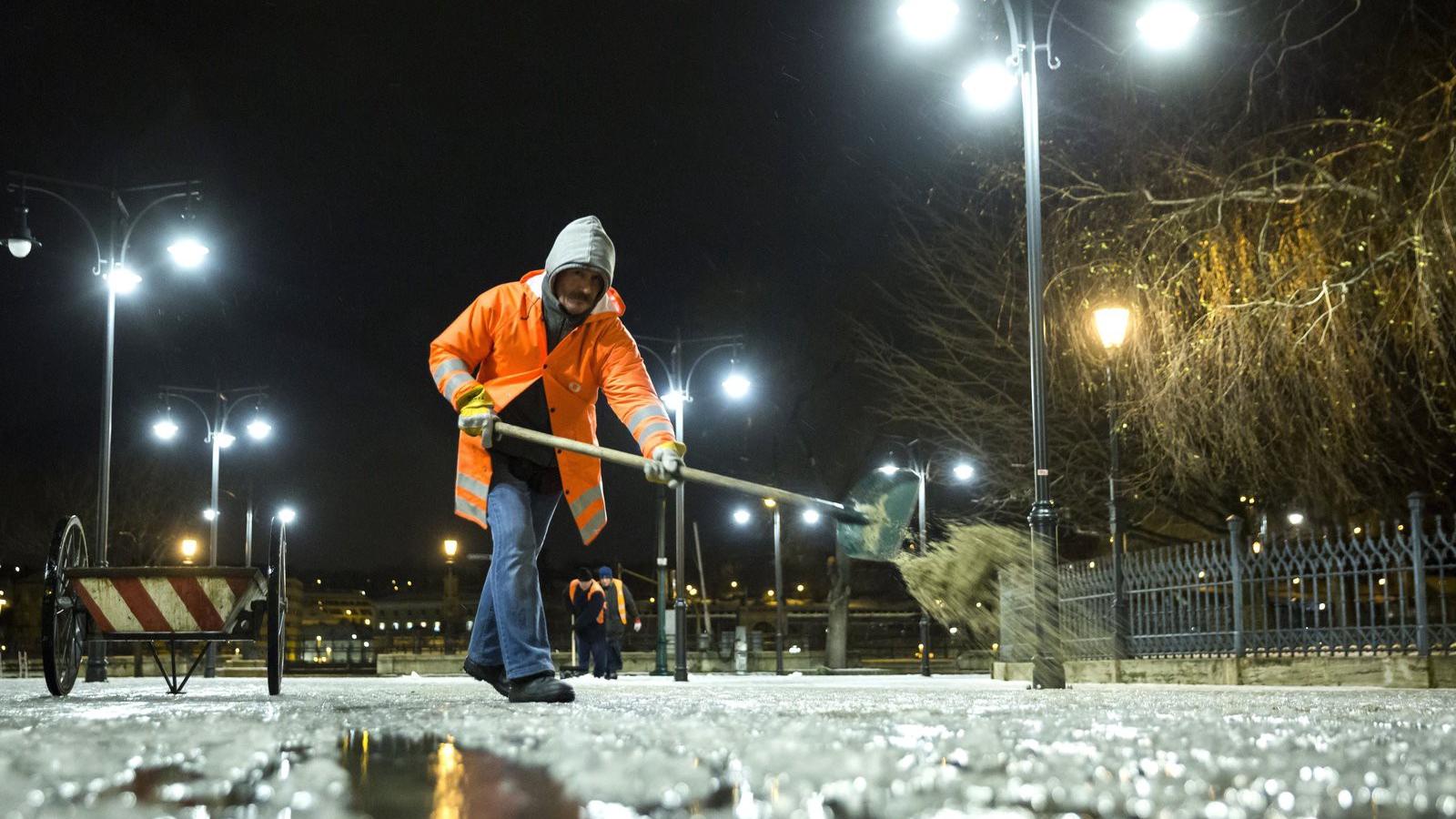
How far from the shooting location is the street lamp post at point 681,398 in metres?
23.2

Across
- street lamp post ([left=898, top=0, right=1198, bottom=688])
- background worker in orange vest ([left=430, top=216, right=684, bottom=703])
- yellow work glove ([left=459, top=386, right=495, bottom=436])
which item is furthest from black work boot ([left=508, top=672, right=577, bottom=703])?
street lamp post ([left=898, top=0, right=1198, bottom=688])

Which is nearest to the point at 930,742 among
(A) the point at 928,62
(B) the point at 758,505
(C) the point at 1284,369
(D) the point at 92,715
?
(D) the point at 92,715

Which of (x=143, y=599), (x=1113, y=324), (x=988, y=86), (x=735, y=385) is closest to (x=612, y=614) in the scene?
(x=735, y=385)

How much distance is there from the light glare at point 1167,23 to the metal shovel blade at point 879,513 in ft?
20.9

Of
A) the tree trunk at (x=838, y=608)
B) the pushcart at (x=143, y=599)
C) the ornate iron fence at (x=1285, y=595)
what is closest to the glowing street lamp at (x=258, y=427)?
the tree trunk at (x=838, y=608)

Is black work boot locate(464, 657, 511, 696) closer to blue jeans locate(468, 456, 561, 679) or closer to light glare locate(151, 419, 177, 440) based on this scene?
blue jeans locate(468, 456, 561, 679)

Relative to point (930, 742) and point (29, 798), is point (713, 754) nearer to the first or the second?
point (930, 742)

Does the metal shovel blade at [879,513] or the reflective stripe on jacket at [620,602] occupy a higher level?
the metal shovel blade at [879,513]

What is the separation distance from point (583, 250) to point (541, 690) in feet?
6.87

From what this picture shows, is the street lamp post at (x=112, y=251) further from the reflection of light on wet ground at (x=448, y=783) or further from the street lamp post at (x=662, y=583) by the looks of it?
the reflection of light on wet ground at (x=448, y=783)

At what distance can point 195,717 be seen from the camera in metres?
4.82

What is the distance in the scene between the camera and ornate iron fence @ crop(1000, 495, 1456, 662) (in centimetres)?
1183

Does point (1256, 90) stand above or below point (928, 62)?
below

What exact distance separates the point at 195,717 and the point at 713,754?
2448mm
